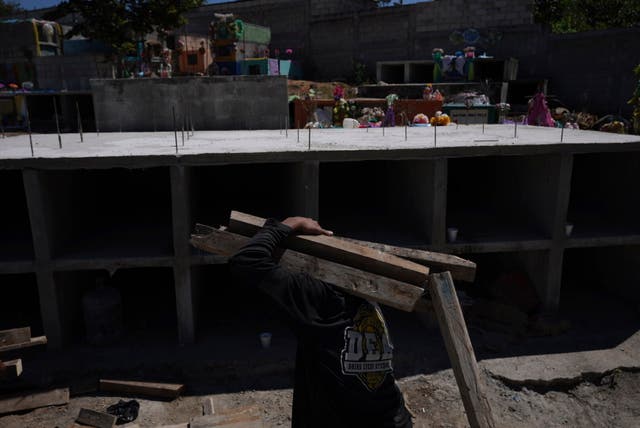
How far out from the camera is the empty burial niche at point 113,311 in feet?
21.4

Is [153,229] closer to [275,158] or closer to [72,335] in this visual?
[72,335]

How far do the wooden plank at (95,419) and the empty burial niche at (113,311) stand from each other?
128 cm

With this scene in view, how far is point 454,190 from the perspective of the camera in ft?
31.6

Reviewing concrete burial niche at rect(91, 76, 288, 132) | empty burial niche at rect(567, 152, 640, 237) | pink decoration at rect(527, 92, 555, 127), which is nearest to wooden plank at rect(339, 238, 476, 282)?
empty burial niche at rect(567, 152, 640, 237)

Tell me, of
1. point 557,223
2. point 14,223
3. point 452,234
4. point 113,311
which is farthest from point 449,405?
point 14,223

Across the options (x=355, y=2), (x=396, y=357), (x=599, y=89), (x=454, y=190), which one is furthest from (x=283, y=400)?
(x=355, y=2)

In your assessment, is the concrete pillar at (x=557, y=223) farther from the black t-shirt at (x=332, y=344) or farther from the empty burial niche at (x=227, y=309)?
the black t-shirt at (x=332, y=344)

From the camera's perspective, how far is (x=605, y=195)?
8102 mm

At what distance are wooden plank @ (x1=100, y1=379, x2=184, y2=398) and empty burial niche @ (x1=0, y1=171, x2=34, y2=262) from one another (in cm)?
183

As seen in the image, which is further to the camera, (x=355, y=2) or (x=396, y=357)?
(x=355, y=2)

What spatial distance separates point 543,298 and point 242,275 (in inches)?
244

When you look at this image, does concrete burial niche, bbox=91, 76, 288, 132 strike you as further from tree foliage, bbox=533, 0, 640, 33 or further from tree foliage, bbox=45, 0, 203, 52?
tree foliage, bbox=533, 0, 640, 33

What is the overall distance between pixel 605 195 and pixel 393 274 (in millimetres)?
7181

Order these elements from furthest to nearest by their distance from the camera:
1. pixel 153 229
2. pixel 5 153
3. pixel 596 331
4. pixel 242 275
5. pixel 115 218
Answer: pixel 115 218, pixel 153 229, pixel 596 331, pixel 5 153, pixel 242 275
